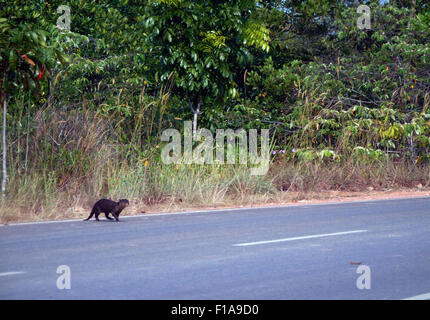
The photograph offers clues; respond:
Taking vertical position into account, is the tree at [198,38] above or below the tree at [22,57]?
above

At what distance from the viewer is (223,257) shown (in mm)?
8023

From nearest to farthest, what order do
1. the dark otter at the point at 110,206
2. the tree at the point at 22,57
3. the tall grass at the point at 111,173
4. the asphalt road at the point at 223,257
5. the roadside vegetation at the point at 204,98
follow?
the asphalt road at the point at 223,257, the dark otter at the point at 110,206, the tree at the point at 22,57, the tall grass at the point at 111,173, the roadside vegetation at the point at 204,98

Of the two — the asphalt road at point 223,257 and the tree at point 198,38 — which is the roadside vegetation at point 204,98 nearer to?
the tree at point 198,38

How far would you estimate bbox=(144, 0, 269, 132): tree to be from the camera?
16.3 meters

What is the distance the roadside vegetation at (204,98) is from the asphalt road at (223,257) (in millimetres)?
2098

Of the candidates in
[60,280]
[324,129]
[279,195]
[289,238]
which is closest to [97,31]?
[324,129]

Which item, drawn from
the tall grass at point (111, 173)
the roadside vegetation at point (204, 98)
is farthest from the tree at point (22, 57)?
the tall grass at point (111, 173)

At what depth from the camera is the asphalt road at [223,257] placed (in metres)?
6.34

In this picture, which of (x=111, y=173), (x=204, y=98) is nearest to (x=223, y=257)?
(x=111, y=173)

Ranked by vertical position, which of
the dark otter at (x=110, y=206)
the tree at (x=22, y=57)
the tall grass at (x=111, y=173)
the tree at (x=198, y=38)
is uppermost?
the tree at (x=198, y=38)

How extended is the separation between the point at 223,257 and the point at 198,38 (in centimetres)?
971

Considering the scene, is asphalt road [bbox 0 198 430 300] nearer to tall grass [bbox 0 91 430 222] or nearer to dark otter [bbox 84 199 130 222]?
dark otter [bbox 84 199 130 222]

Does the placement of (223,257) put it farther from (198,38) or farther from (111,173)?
(198,38)

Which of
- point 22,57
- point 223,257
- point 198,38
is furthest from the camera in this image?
point 198,38
